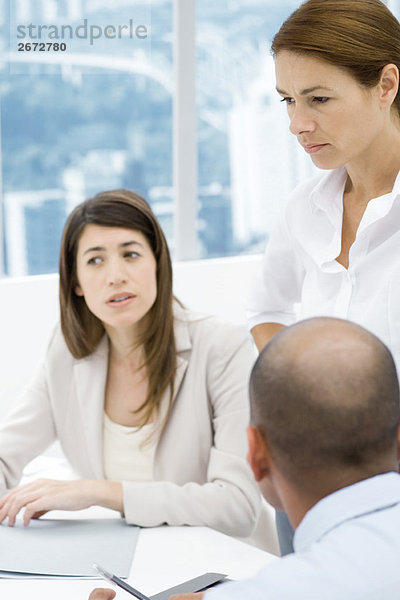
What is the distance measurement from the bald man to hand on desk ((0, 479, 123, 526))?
2.86ft

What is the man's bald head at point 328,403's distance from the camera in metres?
0.90

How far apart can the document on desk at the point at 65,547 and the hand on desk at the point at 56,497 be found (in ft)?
0.10

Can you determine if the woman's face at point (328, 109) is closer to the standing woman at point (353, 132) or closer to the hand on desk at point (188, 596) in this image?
the standing woman at point (353, 132)

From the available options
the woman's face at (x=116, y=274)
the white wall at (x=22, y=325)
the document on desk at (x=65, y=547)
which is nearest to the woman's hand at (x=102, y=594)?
the document on desk at (x=65, y=547)

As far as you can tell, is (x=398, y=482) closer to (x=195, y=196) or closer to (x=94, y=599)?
(x=94, y=599)

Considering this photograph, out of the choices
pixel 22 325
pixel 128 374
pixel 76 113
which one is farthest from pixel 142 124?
pixel 128 374

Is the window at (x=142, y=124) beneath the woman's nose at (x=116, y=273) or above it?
above

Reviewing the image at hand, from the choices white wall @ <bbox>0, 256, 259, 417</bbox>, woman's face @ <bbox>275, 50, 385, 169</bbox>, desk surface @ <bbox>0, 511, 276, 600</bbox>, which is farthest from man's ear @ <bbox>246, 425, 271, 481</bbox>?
white wall @ <bbox>0, 256, 259, 417</bbox>

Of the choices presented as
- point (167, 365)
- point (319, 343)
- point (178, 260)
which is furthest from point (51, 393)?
point (178, 260)

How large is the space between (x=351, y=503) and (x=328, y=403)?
0.36ft

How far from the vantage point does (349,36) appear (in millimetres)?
1421

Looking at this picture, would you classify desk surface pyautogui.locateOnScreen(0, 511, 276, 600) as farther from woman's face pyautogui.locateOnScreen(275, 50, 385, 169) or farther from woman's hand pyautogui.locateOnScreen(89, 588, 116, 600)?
woman's face pyautogui.locateOnScreen(275, 50, 385, 169)

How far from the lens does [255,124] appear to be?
464 cm

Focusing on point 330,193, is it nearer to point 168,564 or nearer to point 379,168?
point 379,168
